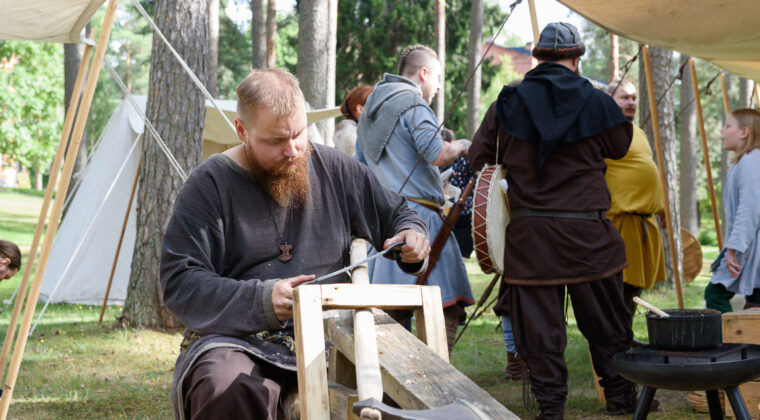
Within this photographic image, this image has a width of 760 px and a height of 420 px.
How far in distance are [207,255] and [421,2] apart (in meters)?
18.3

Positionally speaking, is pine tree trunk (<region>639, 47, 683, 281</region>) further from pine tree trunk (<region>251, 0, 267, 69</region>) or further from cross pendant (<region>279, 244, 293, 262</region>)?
pine tree trunk (<region>251, 0, 267, 69</region>)

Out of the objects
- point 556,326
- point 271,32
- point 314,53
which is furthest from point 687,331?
point 271,32

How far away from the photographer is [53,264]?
27.3 ft

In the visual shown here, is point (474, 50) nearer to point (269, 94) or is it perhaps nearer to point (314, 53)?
point (314, 53)

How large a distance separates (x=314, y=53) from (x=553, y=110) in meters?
6.93

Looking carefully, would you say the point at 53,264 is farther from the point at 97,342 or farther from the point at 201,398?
the point at 201,398

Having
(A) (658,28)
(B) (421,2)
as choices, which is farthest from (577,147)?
(B) (421,2)

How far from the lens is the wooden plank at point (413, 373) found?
2.08 metres

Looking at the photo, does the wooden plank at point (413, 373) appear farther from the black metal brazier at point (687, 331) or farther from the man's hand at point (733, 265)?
the man's hand at point (733, 265)

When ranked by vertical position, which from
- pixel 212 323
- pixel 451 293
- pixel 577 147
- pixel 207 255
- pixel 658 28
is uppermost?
pixel 658 28

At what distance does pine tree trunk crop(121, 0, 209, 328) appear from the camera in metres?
6.44

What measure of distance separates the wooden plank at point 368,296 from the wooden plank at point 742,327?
189 centimetres

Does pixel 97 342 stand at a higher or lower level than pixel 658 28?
lower

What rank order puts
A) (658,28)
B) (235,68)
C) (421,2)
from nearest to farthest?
(658,28) → (421,2) → (235,68)
